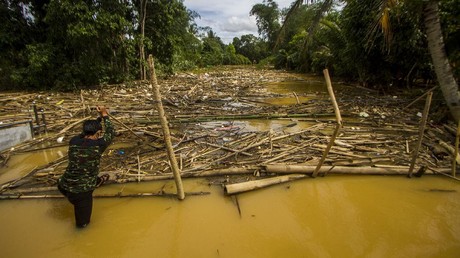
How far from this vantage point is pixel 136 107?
906 centimetres

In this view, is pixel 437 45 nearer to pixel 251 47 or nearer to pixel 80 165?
pixel 80 165

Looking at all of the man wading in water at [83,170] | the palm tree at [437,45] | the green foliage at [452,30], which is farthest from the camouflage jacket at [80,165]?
the green foliage at [452,30]

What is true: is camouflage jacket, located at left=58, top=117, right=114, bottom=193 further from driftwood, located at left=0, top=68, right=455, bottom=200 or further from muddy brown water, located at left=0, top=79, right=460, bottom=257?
driftwood, located at left=0, top=68, right=455, bottom=200

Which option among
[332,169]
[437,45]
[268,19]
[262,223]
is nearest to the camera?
[262,223]

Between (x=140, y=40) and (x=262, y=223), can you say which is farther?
(x=140, y=40)

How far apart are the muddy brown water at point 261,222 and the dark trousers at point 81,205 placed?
129 mm

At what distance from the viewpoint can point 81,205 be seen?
10.6 feet

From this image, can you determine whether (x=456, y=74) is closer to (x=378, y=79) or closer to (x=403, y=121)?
(x=403, y=121)

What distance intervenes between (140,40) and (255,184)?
1318 cm

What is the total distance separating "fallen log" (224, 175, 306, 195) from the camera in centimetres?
392

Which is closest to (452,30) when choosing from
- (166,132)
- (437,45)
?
(437,45)

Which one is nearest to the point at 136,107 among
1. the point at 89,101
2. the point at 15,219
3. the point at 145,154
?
the point at 89,101

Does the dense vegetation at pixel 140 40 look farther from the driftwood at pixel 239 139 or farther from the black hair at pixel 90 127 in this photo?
the black hair at pixel 90 127

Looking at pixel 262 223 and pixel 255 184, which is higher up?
pixel 255 184
